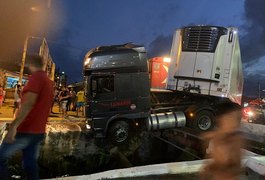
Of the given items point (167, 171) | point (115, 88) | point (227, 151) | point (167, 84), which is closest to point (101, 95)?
point (115, 88)

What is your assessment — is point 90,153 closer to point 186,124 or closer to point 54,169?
point 54,169

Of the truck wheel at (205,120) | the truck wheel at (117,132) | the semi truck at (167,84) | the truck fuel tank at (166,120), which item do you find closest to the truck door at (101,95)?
the semi truck at (167,84)

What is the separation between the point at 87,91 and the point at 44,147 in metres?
2.46

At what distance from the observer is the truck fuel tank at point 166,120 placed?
13.5 m

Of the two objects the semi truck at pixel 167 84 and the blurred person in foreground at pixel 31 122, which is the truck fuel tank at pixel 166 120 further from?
the blurred person in foreground at pixel 31 122

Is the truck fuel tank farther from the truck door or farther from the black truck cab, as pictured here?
the truck door

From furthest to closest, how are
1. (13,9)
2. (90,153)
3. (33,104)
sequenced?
(13,9)
(90,153)
(33,104)

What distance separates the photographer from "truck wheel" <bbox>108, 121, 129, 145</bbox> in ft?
42.3

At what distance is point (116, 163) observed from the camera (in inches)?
516

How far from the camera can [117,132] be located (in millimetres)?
12898

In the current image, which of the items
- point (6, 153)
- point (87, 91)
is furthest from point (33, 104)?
point (87, 91)

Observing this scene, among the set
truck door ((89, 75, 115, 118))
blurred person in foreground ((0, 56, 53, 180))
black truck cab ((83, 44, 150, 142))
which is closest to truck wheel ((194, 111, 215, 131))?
black truck cab ((83, 44, 150, 142))

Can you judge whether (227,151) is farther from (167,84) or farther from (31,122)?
(167,84)

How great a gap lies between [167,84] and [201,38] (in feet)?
7.65
